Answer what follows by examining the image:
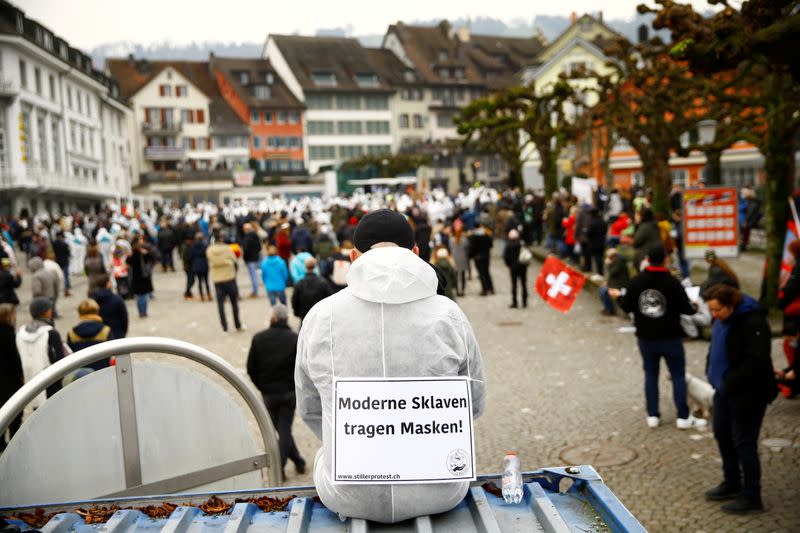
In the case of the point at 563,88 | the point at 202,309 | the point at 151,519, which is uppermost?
the point at 563,88

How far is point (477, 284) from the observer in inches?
935

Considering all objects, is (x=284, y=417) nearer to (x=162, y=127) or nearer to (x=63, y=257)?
(x=63, y=257)

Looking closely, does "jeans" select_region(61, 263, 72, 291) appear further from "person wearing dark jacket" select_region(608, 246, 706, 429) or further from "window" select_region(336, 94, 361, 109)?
"window" select_region(336, 94, 361, 109)

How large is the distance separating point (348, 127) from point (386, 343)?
300 ft

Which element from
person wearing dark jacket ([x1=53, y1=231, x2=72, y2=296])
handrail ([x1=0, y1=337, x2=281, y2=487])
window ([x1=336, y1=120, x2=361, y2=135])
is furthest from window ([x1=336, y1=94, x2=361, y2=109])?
handrail ([x1=0, y1=337, x2=281, y2=487])

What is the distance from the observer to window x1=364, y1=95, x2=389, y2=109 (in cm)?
9362

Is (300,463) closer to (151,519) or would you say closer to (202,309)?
(151,519)

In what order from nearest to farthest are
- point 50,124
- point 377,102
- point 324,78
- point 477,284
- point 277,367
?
1. point 277,367
2. point 477,284
3. point 50,124
4. point 324,78
5. point 377,102

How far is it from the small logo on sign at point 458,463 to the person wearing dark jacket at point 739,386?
13.1 ft

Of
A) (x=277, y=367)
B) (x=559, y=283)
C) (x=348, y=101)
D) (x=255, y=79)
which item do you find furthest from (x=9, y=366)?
(x=348, y=101)

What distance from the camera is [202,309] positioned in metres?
21.1

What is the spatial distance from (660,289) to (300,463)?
401cm

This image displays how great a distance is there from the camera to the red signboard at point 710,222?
604 inches

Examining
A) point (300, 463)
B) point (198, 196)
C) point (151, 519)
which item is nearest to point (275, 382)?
point (300, 463)
